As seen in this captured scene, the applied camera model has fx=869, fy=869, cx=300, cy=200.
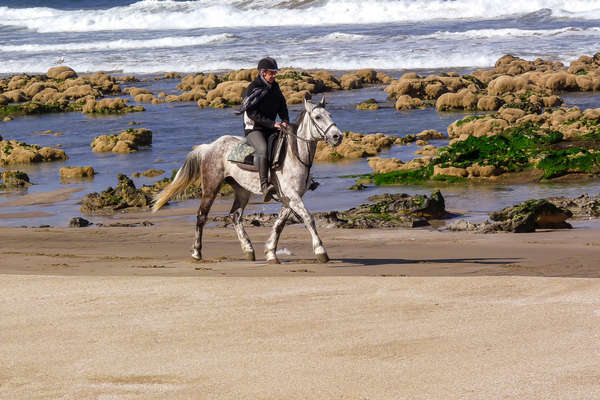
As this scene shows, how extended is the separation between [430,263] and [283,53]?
42.7 metres

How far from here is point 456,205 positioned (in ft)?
54.4

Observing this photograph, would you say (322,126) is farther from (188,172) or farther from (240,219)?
(188,172)

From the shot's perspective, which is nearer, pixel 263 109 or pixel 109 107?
pixel 263 109

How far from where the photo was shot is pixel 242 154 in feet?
36.1

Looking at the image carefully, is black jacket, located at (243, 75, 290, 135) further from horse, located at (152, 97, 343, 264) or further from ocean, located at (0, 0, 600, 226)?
ocean, located at (0, 0, 600, 226)

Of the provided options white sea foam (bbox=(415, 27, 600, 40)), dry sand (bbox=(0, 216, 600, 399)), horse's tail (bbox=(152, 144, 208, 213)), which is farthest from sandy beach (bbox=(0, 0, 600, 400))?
white sea foam (bbox=(415, 27, 600, 40))

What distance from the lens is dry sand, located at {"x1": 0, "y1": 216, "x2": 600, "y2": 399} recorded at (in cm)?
573

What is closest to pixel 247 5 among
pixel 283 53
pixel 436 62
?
pixel 283 53

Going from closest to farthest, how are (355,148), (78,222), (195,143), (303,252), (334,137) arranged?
(334,137) < (303,252) < (78,222) < (355,148) < (195,143)

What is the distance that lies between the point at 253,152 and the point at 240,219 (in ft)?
3.80

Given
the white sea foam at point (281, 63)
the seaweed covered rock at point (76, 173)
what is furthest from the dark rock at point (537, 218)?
the white sea foam at point (281, 63)

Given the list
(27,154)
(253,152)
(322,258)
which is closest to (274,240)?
(322,258)

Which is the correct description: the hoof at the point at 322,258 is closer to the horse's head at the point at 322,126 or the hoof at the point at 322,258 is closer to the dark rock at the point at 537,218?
the horse's head at the point at 322,126

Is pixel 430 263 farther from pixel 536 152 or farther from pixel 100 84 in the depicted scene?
pixel 100 84
